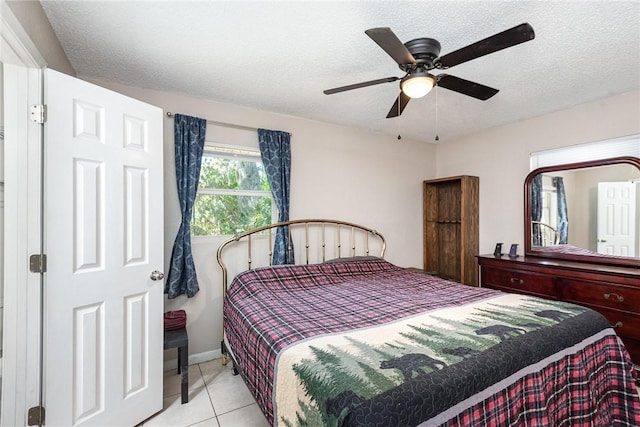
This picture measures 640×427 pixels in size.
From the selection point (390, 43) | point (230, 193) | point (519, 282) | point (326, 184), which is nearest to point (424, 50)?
point (390, 43)

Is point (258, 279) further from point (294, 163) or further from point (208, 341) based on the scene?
point (294, 163)

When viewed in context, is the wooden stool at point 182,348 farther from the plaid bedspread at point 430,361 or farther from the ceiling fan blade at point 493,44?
the ceiling fan blade at point 493,44

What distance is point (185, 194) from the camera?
8.76 ft

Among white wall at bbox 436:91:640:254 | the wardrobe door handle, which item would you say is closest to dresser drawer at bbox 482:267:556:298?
the wardrobe door handle

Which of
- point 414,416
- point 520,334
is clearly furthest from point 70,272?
point 520,334

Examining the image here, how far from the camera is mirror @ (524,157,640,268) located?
2674 millimetres

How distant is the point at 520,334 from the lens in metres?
1.47

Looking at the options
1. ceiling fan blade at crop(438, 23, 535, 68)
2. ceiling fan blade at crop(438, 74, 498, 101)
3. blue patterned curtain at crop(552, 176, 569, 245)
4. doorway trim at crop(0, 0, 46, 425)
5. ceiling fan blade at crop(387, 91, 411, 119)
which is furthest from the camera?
blue patterned curtain at crop(552, 176, 569, 245)

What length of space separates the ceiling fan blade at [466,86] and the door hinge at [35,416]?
293cm

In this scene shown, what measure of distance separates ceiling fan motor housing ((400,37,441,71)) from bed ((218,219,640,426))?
149 cm

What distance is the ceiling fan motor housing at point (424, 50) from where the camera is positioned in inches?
63.0

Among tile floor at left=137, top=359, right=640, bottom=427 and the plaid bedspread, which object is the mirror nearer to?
the plaid bedspread

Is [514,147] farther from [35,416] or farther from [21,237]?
[35,416]

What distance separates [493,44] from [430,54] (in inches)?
12.7
